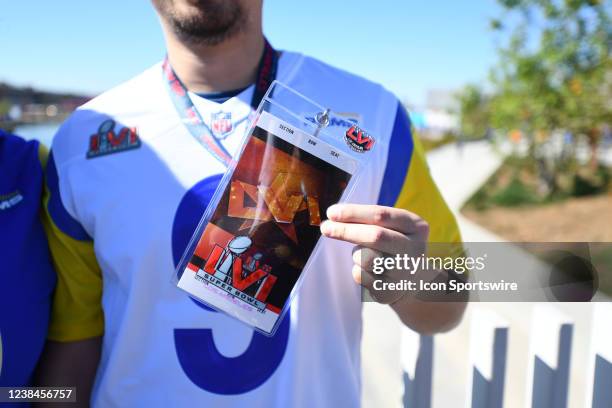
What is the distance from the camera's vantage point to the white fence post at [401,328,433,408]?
179cm

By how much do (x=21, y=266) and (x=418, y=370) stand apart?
4.28 feet

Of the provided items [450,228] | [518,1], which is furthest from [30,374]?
[518,1]

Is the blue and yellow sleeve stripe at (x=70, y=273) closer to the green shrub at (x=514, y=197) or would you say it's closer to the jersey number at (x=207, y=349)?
the jersey number at (x=207, y=349)

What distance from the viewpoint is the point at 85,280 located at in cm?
155

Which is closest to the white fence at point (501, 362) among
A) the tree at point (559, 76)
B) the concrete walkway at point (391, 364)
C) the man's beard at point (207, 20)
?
the concrete walkway at point (391, 364)

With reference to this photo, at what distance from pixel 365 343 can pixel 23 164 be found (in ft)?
9.93

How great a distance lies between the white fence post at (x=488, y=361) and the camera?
1.74 meters

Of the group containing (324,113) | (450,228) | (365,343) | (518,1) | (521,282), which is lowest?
(365,343)

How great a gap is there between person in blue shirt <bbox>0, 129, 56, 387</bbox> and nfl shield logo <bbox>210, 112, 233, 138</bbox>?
0.54 meters

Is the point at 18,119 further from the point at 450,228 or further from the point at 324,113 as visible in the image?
the point at 450,228

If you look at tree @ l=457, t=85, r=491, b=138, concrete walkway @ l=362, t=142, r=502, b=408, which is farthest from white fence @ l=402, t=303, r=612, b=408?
tree @ l=457, t=85, r=491, b=138

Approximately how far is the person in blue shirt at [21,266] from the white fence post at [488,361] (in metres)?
1.39

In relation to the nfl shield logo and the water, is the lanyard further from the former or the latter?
the water

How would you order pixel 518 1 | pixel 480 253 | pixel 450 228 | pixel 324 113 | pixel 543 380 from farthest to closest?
pixel 518 1 → pixel 543 380 → pixel 450 228 → pixel 480 253 → pixel 324 113
